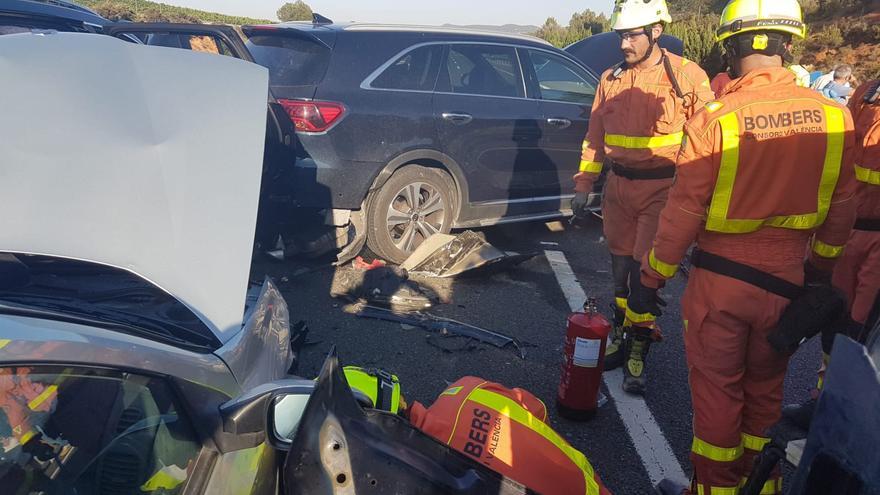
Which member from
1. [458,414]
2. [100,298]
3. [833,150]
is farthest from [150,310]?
[833,150]

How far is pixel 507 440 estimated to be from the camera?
207 centimetres

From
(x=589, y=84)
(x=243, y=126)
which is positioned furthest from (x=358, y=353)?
(x=589, y=84)

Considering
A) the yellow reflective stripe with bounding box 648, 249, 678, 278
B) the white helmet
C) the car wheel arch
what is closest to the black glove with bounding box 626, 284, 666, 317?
the yellow reflective stripe with bounding box 648, 249, 678, 278

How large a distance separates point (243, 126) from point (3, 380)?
3.48ft

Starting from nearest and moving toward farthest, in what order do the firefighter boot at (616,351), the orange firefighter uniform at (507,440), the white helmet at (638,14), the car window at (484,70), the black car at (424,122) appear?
the orange firefighter uniform at (507,440) → the white helmet at (638,14) → the firefighter boot at (616,351) → the black car at (424,122) → the car window at (484,70)

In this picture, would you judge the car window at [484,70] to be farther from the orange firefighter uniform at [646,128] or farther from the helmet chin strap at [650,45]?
the helmet chin strap at [650,45]

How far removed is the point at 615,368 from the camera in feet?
12.8

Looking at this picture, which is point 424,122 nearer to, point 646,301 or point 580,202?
point 580,202

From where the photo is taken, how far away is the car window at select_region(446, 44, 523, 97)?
5.39 m

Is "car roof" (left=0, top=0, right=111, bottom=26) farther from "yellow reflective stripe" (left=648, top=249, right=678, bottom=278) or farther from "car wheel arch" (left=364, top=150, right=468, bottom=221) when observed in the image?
"yellow reflective stripe" (left=648, top=249, right=678, bottom=278)

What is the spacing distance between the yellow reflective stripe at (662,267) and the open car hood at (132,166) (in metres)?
1.58

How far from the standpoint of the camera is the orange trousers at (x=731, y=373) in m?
2.31

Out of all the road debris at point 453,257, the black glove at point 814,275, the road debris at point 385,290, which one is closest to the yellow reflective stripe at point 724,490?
the black glove at point 814,275

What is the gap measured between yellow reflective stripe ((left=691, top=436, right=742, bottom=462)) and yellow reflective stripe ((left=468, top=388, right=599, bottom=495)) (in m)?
0.57
